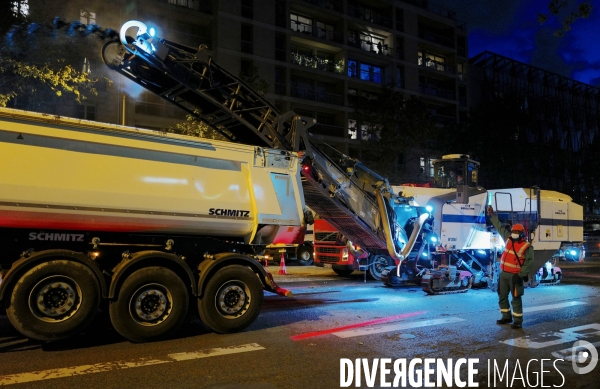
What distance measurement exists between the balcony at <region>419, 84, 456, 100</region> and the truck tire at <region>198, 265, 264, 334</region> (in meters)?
38.9

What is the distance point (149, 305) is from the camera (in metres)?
6.31

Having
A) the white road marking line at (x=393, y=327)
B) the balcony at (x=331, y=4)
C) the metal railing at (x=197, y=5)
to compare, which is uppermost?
the balcony at (x=331, y=4)

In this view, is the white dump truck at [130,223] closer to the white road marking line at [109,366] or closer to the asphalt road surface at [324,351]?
the asphalt road surface at [324,351]

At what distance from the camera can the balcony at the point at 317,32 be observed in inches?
1460

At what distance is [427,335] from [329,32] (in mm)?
34411

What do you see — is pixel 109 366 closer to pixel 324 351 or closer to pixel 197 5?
pixel 324 351

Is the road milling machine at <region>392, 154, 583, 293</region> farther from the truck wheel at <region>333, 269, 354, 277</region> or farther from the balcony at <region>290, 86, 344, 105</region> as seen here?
the balcony at <region>290, 86, 344, 105</region>

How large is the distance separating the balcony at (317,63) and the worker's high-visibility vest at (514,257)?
96.3 feet

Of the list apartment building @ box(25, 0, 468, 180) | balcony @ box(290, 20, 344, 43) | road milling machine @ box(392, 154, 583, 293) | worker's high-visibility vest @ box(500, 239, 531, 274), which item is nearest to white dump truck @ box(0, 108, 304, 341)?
worker's high-visibility vest @ box(500, 239, 531, 274)

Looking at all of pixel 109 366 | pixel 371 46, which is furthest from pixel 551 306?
pixel 371 46

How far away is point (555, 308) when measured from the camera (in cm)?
947

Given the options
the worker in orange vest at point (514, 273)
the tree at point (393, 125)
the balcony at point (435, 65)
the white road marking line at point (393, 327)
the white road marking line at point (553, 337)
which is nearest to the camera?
the white road marking line at point (553, 337)

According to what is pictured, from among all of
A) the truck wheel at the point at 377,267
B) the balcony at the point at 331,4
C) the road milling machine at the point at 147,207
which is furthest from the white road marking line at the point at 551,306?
the balcony at the point at 331,4

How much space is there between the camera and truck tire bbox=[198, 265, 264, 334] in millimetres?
6703
